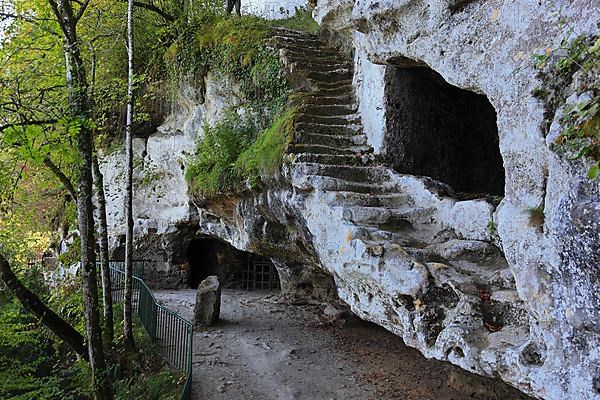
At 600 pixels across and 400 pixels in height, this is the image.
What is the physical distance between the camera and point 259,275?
52.9 ft

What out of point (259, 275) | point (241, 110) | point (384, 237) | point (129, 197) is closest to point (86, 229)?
point (129, 197)

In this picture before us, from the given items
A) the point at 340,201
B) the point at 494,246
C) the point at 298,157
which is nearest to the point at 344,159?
the point at 298,157

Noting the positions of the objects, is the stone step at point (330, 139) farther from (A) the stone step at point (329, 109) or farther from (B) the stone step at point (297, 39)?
(B) the stone step at point (297, 39)

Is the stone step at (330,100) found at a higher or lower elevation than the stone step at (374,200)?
higher

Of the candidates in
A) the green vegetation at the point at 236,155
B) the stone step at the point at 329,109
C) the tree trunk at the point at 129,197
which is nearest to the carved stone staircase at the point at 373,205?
the stone step at the point at 329,109

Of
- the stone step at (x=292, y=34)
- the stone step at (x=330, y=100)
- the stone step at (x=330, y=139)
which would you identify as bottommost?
the stone step at (x=330, y=139)

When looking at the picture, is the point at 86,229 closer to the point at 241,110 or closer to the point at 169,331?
the point at 169,331

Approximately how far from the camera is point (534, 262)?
134 inches

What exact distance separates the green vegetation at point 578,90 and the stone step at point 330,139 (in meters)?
4.51

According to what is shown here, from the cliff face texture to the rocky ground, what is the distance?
2.01 m

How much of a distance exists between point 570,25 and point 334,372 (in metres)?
6.73

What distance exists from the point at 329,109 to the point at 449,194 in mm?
3402

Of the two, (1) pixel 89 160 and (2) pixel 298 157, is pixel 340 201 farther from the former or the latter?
(1) pixel 89 160

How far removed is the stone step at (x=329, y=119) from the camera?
8500 millimetres
